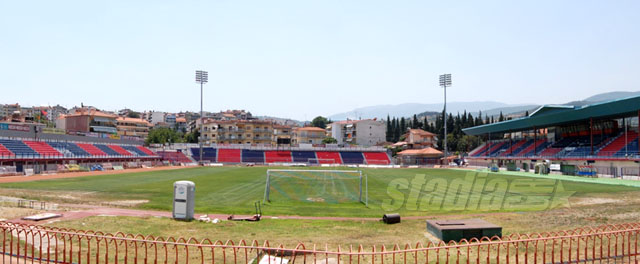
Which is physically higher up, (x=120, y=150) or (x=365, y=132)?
(x=365, y=132)

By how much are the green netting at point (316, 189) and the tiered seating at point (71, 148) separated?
1629 inches

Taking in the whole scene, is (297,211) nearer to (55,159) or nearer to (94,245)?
(94,245)

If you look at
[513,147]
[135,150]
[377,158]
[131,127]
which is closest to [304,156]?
[377,158]

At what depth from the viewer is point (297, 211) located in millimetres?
20391

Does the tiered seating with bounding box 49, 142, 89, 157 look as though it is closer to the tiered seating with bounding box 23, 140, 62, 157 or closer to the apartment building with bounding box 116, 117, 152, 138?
the tiered seating with bounding box 23, 140, 62, 157

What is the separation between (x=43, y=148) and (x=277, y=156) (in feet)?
165

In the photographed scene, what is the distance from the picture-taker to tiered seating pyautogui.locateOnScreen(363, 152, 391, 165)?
324 feet

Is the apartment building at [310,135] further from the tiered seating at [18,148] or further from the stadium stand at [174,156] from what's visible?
the tiered seating at [18,148]

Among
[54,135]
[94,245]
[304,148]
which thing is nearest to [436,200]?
[94,245]

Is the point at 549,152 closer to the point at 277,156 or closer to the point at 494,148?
the point at 494,148

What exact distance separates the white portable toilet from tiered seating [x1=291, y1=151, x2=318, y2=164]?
79.5 meters

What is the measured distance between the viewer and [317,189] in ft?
98.5

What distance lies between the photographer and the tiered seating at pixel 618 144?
48.7 meters

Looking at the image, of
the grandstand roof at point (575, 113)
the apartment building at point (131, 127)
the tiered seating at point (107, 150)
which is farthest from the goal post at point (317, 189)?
the apartment building at point (131, 127)
